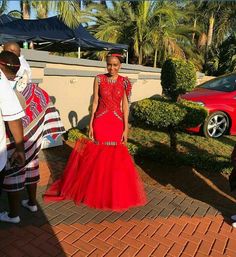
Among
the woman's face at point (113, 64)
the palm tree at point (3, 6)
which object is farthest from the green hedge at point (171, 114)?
the palm tree at point (3, 6)

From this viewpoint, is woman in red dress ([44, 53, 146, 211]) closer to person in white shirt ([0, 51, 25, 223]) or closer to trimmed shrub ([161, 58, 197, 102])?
person in white shirt ([0, 51, 25, 223])

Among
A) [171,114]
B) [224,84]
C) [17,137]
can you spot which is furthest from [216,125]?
[17,137]

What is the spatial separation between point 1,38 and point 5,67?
32.0ft

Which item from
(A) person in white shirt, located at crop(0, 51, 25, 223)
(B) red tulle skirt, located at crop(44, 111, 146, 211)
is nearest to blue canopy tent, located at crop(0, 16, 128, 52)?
(B) red tulle skirt, located at crop(44, 111, 146, 211)

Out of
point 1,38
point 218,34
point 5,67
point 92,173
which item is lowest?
point 92,173

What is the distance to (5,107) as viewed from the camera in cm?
261

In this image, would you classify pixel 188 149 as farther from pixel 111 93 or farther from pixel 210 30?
pixel 210 30

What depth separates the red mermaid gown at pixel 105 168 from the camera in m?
4.36

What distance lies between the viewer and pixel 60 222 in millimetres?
3941

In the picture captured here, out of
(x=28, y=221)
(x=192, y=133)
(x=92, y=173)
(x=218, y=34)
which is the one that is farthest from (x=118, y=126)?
(x=218, y=34)

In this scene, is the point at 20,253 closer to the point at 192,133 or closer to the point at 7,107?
the point at 7,107

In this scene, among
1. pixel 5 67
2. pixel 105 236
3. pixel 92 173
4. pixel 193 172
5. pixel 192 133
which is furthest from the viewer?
pixel 192 133

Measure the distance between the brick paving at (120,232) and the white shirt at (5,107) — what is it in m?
1.17

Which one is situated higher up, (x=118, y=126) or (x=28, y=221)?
(x=118, y=126)
